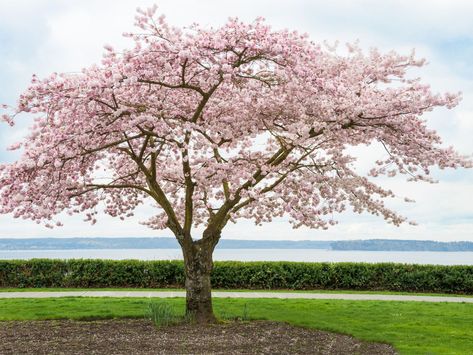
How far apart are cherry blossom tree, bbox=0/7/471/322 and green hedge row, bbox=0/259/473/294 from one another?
9.34 meters

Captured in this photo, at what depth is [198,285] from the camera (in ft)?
46.5

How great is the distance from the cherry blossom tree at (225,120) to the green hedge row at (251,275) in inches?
368

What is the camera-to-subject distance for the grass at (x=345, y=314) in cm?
1277

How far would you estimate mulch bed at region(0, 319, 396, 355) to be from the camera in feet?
37.2

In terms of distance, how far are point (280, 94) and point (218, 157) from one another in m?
2.37

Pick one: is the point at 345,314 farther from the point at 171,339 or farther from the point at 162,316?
the point at 171,339

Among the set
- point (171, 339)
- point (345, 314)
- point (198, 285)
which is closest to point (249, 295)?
point (345, 314)

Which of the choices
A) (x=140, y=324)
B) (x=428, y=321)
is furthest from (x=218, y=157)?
(x=428, y=321)

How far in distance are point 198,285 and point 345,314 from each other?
4706 millimetres

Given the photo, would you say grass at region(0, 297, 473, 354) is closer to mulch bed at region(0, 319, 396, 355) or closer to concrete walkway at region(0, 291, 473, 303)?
mulch bed at region(0, 319, 396, 355)

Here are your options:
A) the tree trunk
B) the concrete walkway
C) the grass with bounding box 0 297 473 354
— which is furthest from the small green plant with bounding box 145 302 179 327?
the concrete walkway

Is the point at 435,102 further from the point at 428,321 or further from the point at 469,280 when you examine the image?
the point at 469,280

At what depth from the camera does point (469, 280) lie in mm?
24938

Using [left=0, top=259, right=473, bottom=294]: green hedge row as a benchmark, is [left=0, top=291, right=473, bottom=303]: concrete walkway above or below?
below
